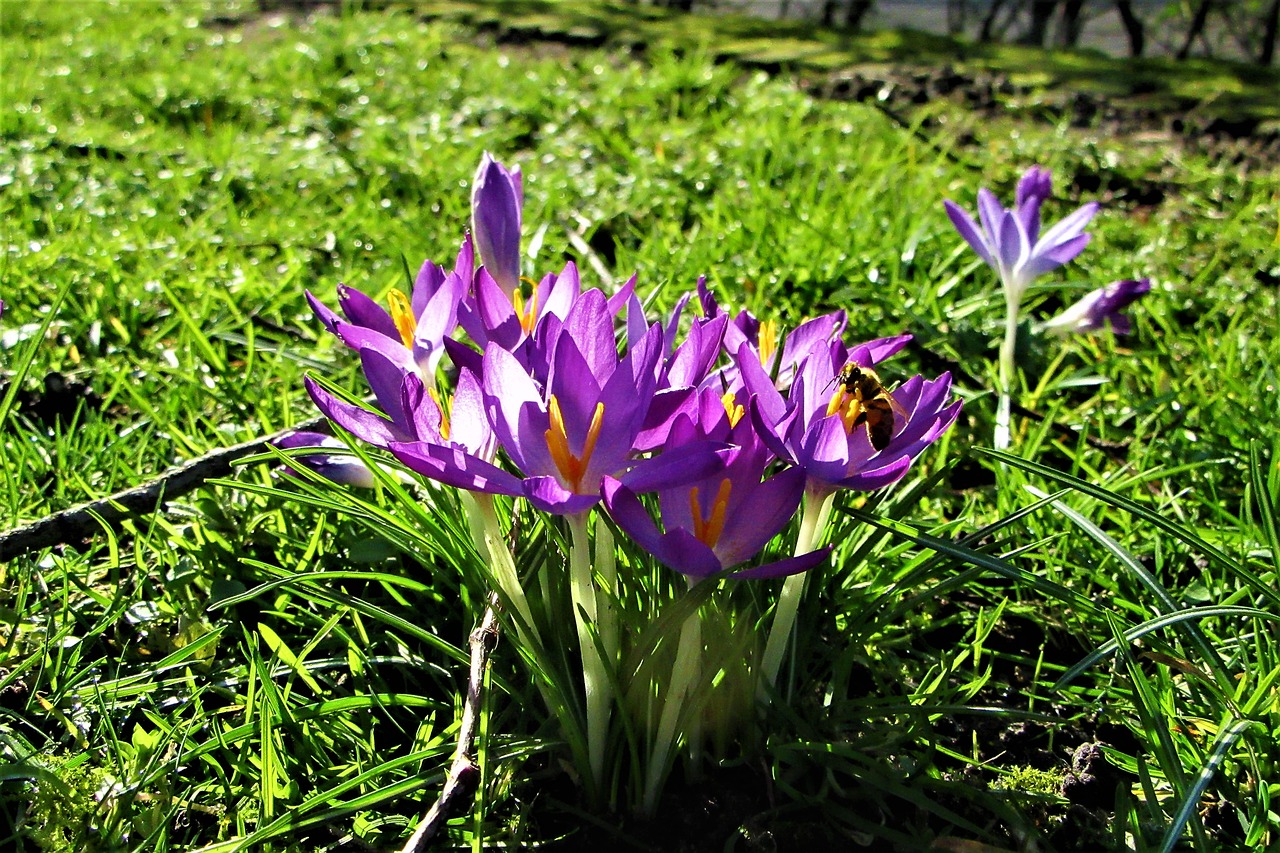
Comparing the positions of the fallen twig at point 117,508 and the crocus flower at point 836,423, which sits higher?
the crocus flower at point 836,423

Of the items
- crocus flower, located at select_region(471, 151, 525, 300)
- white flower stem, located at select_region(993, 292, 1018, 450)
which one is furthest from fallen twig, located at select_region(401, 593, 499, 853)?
white flower stem, located at select_region(993, 292, 1018, 450)

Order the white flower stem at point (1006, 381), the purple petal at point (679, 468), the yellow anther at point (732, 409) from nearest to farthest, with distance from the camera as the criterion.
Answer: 1. the purple petal at point (679, 468)
2. the yellow anther at point (732, 409)
3. the white flower stem at point (1006, 381)

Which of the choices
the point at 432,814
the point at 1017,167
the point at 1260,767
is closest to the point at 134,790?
the point at 432,814

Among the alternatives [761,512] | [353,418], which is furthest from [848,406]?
[353,418]

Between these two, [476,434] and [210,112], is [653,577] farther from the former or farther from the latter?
[210,112]

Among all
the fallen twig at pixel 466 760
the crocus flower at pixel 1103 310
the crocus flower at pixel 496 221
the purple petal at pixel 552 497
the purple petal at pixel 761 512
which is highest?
the crocus flower at pixel 496 221

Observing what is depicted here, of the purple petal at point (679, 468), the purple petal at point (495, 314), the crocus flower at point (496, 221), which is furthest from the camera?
the crocus flower at point (496, 221)

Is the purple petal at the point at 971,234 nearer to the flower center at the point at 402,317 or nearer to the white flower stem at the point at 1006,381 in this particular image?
the white flower stem at the point at 1006,381

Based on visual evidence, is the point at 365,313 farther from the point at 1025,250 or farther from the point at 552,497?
the point at 1025,250

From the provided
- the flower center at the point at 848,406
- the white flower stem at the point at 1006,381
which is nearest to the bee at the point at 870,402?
the flower center at the point at 848,406
